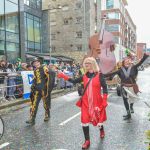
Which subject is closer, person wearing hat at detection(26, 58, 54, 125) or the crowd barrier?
person wearing hat at detection(26, 58, 54, 125)

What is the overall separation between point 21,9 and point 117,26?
58.6 m

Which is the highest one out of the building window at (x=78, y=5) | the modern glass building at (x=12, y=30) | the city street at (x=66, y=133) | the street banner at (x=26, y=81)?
the building window at (x=78, y=5)

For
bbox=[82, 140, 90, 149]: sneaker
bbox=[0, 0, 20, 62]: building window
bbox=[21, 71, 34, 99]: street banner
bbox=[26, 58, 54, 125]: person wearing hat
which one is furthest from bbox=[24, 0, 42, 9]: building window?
bbox=[82, 140, 90, 149]: sneaker

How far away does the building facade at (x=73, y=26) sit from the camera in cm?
5648

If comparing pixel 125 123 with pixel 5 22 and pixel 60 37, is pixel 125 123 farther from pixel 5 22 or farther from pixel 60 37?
pixel 60 37

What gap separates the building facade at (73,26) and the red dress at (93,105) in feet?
159

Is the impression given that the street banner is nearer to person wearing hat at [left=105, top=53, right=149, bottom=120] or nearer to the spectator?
the spectator

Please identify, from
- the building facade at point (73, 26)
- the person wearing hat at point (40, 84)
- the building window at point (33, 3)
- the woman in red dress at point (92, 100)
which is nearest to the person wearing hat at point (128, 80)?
the person wearing hat at point (40, 84)

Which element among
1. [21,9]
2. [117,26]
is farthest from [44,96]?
[117,26]

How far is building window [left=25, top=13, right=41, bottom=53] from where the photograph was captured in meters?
35.7

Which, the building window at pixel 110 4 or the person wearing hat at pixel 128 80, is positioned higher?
the building window at pixel 110 4

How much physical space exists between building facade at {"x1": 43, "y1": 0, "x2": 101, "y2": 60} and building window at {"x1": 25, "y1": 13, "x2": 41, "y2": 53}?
1707 centimetres

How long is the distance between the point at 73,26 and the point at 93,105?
170 ft

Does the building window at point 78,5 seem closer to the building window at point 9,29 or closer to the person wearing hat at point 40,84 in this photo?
the building window at point 9,29
